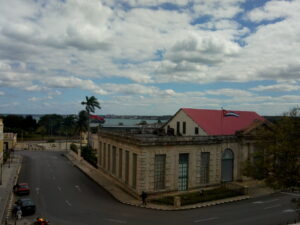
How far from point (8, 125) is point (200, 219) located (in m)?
116

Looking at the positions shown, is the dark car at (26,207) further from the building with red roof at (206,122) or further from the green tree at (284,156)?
the building with red roof at (206,122)

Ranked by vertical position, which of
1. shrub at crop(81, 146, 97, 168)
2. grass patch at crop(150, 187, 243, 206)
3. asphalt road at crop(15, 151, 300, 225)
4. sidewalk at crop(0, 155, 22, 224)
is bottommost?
asphalt road at crop(15, 151, 300, 225)

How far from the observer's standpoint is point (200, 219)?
91.7 ft

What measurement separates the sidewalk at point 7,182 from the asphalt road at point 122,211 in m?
2.94

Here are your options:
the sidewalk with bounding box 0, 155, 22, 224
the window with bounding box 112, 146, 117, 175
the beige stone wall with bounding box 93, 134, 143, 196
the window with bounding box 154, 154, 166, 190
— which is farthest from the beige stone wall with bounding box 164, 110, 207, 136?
the sidewalk with bounding box 0, 155, 22, 224

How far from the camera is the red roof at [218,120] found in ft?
150

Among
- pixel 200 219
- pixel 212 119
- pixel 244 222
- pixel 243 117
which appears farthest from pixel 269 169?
pixel 243 117

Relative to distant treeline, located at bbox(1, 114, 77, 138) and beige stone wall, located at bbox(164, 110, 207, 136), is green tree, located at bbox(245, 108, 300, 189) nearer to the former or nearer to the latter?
beige stone wall, located at bbox(164, 110, 207, 136)

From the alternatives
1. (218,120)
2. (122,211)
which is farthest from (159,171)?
(218,120)

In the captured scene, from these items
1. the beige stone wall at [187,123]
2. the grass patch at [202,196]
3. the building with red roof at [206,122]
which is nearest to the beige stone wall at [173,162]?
the grass patch at [202,196]

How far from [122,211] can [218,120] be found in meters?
26.0

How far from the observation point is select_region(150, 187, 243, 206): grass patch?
33.0m

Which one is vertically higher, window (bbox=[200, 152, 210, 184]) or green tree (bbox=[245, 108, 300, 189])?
green tree (bbox=[245, 108, 300, 189])

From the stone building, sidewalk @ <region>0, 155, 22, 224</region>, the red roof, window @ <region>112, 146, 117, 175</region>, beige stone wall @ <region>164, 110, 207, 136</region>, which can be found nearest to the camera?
sidewalk @ <region>0, 155, 22, 224</region>
